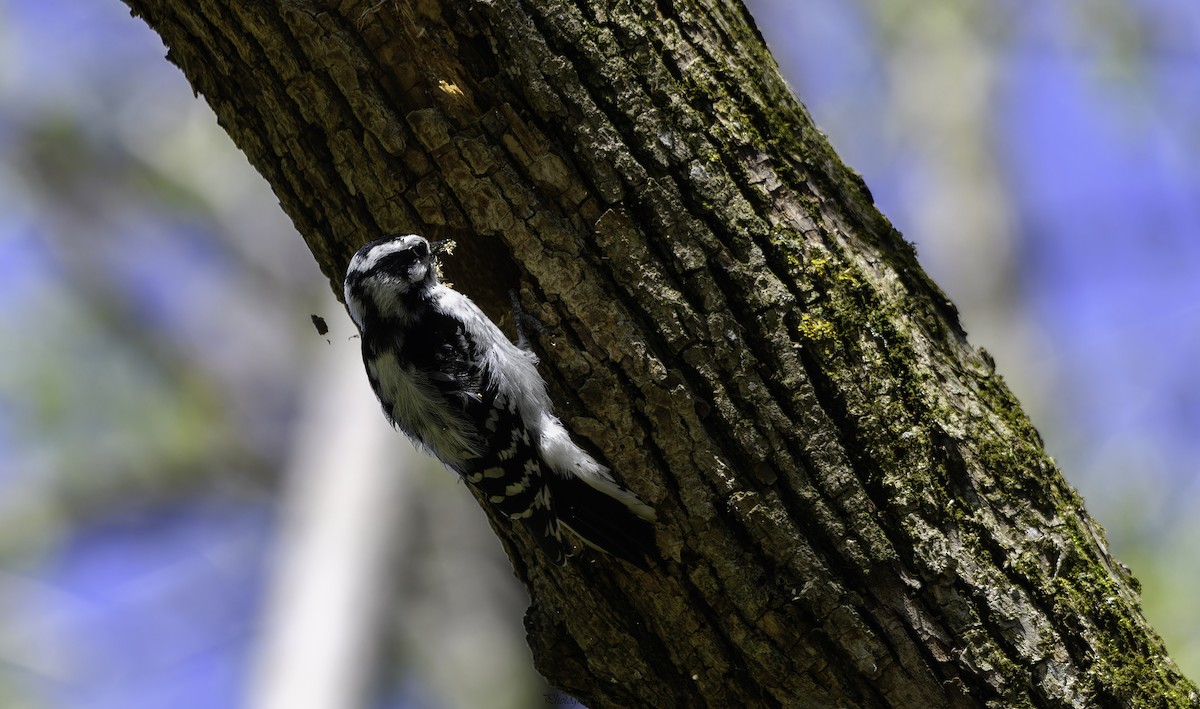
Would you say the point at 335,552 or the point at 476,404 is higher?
the point at 335,552

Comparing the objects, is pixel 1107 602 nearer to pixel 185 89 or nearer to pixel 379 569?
pixel 379 569

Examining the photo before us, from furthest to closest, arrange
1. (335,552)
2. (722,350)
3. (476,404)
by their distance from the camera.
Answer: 1. (335,552)
2. (476,404)
3. (722,350)

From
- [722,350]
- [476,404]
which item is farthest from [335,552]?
[722,350]

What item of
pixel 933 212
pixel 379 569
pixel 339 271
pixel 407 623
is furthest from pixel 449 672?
pixel 339 271

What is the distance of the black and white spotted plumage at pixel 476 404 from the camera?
3.20 m

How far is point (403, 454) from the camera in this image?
8.86 meters

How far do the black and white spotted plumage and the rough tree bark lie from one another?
15cm

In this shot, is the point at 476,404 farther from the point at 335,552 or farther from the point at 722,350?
the point at 335,552

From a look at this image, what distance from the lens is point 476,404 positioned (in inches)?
158

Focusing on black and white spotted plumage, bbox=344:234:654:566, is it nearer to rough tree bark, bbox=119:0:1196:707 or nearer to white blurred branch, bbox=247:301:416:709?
rough tree bark, bbox=119:0:1196:707

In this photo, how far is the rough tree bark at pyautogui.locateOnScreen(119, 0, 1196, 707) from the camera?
2.88 m

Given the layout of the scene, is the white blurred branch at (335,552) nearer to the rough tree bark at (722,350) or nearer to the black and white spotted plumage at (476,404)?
the black and white spotted plumage at (476,404)

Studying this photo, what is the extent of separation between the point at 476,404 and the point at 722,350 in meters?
1.39

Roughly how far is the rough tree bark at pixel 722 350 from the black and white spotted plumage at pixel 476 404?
15cm
